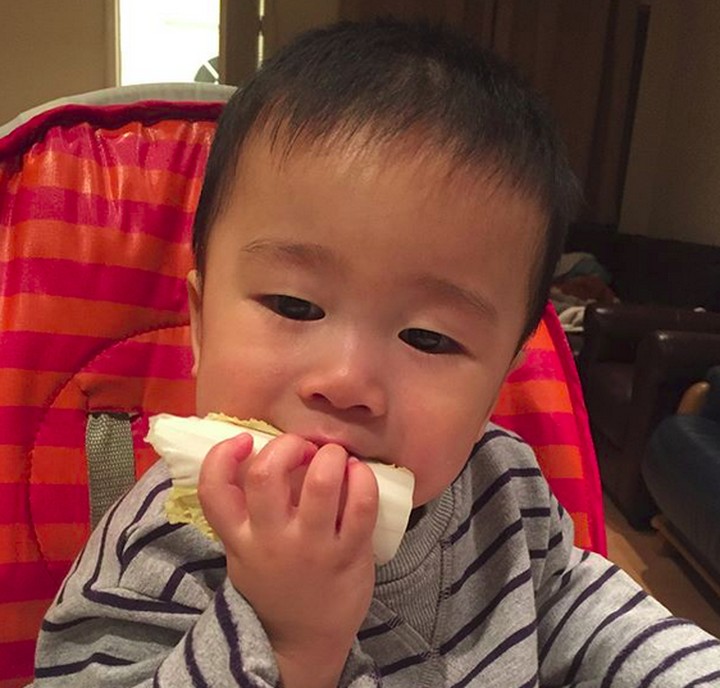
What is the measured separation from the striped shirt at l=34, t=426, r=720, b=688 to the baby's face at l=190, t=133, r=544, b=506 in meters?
0.12

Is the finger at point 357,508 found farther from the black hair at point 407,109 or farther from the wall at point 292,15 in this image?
the wall at point 292,15

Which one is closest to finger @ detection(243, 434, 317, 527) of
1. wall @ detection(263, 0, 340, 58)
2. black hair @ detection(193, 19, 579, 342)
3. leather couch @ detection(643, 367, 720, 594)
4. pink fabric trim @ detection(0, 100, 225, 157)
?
black hair @ detection(193, 19, 579, 342)

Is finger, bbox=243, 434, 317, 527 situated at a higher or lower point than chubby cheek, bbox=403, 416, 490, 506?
higher

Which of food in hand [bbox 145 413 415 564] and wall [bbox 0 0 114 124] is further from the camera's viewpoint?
wall [bbox 0 0 114 124]

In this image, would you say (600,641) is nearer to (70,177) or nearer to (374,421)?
(374,421)

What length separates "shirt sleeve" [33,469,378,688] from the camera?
0.58 m

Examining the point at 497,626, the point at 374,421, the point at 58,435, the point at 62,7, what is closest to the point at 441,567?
the point at 497,626

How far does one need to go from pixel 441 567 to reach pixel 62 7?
4060 mm

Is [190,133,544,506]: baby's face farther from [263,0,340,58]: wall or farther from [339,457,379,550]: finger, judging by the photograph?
[263,0,340,58]: wall

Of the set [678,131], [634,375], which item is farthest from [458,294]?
[678,131]

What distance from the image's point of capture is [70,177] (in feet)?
2.68

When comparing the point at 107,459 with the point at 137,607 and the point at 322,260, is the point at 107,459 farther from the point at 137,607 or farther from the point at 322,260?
the point at 322,260

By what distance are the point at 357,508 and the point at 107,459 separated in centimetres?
36

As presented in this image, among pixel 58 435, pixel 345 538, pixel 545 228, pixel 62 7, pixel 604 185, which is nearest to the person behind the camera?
pixel 345 538
